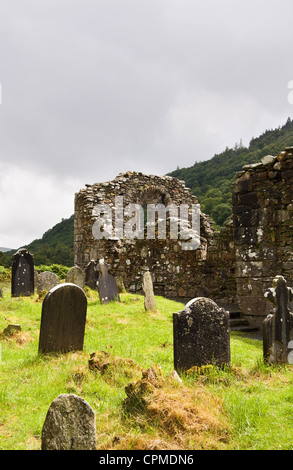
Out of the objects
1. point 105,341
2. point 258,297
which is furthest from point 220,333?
point 258,297

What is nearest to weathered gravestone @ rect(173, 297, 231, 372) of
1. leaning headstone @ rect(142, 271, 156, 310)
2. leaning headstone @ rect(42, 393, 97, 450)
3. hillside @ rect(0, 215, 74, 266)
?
leaning headstone @ rect(42, 393, 97, 450)

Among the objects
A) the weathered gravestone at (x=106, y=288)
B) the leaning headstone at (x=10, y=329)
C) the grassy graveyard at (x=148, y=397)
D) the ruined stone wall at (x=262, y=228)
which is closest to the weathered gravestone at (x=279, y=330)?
the grassy graveyard at (x=148, y=397)

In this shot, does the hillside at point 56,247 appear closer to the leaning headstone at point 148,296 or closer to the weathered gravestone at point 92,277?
the weathered gravestone at point 92,277

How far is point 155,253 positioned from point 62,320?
744cm

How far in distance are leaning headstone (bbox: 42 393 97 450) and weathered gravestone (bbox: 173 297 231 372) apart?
203 cm

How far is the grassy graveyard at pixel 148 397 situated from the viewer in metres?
2.90

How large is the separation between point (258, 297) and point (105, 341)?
4102mm

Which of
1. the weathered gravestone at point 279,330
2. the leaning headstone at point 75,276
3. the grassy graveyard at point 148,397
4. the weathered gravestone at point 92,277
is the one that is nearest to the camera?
the grassy graveyard at point 148,397

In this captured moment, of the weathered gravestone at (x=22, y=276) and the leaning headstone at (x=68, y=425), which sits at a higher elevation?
the weathered gravestone at (x=22, y=276)

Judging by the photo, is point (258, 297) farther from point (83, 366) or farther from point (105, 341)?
point (83, 366)

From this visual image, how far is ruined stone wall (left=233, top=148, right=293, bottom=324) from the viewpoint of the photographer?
8.09 m

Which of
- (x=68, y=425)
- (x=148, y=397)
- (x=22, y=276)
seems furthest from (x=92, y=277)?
(x=68, y=425)

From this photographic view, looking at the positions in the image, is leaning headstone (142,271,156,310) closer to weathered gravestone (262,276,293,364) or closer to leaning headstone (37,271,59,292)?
weathered gravestone (262,276,293,364)

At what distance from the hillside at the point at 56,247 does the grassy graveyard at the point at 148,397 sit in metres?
18.0
